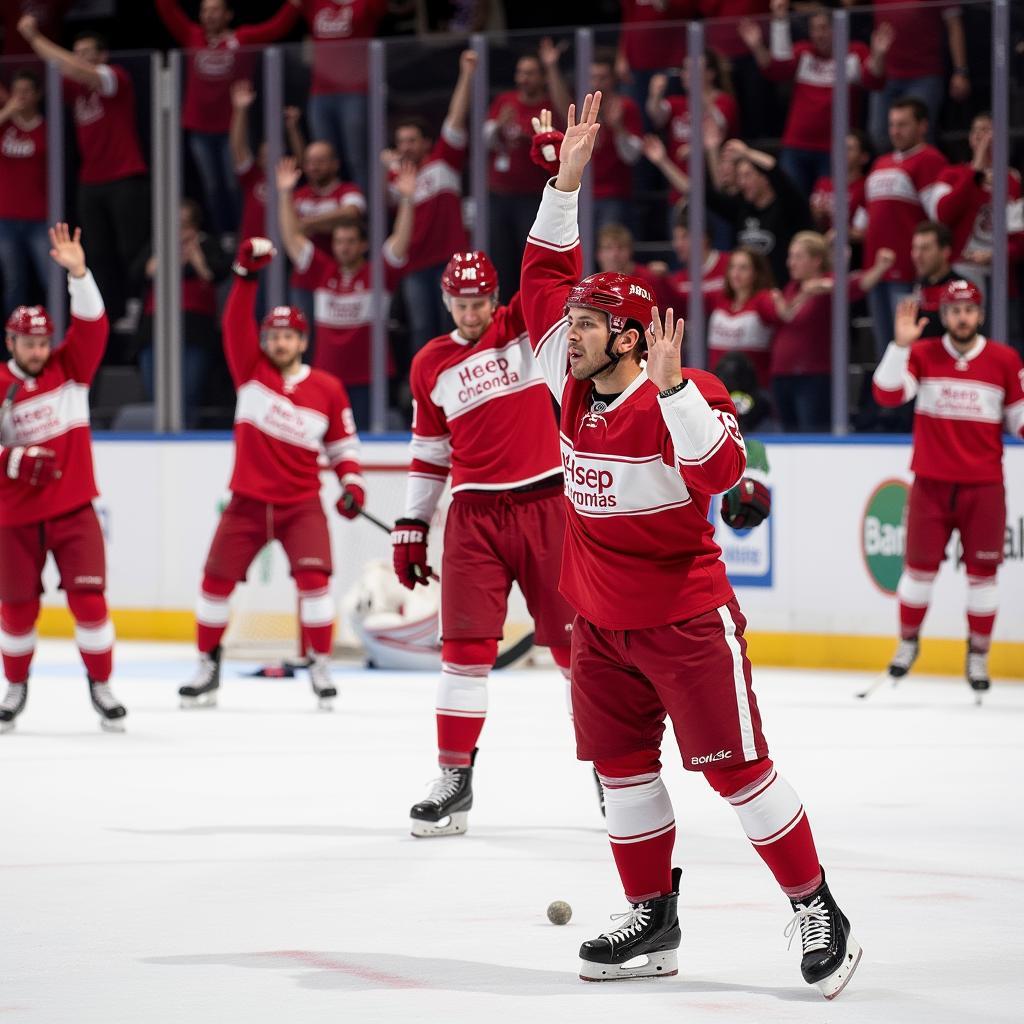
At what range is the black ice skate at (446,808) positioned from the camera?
530cm

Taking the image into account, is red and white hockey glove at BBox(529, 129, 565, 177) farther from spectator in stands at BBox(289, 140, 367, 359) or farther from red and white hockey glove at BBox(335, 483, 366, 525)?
spectator in stands at BBox(289, 140, 367, 359)

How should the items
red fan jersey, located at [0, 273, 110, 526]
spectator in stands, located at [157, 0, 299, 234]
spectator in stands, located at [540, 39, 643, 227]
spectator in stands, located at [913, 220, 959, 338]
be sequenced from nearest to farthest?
red fan jersey, located at [0, 273, 110, 526], spectator in stands, located at [913, 220, 959, 338], spectator in stands, located at [540, 39, 643, 227], spectator in stands, located at [157, 0, 299, 234]

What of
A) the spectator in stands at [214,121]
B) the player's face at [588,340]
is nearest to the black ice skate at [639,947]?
the player's face at [588,340]

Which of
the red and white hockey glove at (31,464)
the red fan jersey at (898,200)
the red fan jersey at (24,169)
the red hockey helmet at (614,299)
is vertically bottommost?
the red and white hockey glove at (31,464)

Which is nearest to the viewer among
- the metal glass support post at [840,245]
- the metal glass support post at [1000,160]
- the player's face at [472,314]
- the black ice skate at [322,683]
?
the player's face at [472,314]

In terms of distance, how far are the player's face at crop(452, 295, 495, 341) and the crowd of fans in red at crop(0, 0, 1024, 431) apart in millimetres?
4347

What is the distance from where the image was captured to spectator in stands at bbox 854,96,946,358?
31.6 ft

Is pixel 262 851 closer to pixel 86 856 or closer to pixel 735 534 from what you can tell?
pixel 86 856

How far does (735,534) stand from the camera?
9.82 metres

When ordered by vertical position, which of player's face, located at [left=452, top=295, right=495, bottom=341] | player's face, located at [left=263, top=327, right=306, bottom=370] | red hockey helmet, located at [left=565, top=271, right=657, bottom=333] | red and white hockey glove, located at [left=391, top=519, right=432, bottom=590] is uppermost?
red hockey helmet, located at [left=565, top=271, right=657, bottom=333]

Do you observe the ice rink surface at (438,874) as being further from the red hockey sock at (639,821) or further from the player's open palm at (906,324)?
the player's open palm at (906,324)

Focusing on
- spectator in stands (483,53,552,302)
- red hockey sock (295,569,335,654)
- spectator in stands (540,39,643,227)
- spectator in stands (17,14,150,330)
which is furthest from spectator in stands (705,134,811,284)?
spectator in stands (17,14,150,330)

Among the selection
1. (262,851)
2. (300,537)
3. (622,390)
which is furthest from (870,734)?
(622,390)

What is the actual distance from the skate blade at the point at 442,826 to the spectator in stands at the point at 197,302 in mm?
6210
